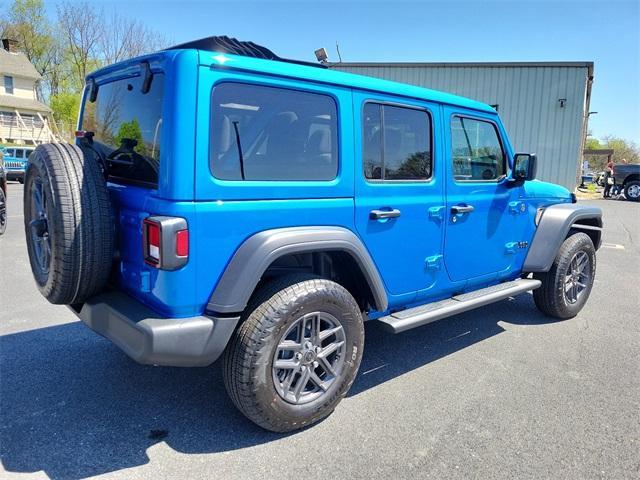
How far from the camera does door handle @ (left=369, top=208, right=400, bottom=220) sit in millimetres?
3035

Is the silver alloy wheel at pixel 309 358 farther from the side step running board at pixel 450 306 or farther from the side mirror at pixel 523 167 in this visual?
the side mirror at pixel 523 167

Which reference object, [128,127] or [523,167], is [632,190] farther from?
[128,127]

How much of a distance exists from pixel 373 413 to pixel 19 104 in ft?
135

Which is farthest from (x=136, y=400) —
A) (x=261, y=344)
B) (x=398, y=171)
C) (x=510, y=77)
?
(x=510, y=77)

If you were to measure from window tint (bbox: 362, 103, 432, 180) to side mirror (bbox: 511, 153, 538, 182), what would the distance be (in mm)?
1042

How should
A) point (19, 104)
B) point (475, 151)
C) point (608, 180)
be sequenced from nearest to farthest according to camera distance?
1. point (475, 151)
2. point (608, 180)
3. point (19, 104)

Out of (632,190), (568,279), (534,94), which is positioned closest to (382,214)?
(568,279)

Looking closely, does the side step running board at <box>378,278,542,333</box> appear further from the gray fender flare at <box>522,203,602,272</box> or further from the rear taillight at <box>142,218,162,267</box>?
the rear taillight at <box>142,218,162,267</box>

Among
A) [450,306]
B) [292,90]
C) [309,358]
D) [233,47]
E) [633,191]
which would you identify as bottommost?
[309,358]

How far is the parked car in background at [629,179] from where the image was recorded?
20.1m

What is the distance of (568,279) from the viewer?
15.6 feet

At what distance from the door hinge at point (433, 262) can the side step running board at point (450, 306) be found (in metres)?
0.30

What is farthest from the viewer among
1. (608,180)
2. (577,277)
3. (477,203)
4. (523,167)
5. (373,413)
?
(608,180)

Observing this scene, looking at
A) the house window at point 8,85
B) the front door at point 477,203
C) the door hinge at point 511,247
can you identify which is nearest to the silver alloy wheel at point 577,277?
the door hinge at point 511,247
